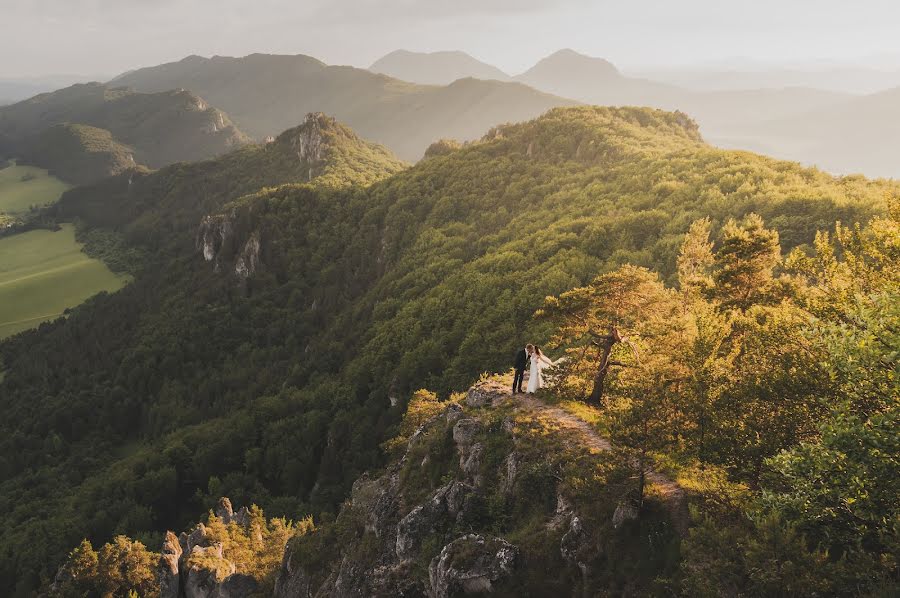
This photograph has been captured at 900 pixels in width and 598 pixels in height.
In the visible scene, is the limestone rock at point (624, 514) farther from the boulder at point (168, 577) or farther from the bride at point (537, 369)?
the boulder at point (168, 577)

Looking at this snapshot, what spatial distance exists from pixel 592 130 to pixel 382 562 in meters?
139

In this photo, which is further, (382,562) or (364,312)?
(364,312)

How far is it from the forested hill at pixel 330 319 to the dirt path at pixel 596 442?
13991mm

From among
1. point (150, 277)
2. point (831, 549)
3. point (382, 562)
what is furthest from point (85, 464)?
point (831, 549)

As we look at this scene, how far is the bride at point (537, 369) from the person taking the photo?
105 ft

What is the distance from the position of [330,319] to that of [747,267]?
129663 millimetres

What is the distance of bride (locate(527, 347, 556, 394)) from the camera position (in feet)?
105

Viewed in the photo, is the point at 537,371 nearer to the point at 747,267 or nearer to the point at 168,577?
the point at 747,267

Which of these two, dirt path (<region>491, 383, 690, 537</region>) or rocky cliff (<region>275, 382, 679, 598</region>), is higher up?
dirt path (<region>491, 383, 690, 537</region>)

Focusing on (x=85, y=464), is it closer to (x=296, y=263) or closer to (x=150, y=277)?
(x=296, y=263)

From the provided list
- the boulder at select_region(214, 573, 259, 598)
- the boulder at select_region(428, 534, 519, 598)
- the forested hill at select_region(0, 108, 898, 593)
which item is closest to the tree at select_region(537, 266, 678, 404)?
the boulder at select_region(428, 534, 519, 598)

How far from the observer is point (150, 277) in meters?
197

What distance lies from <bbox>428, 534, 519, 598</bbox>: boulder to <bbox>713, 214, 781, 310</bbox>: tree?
1584 centimetres

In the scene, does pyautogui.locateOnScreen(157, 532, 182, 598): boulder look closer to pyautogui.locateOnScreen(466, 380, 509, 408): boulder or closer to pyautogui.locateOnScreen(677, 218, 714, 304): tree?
pyautogui.locateOnScreen(466, 380, 509, 408): boulder
